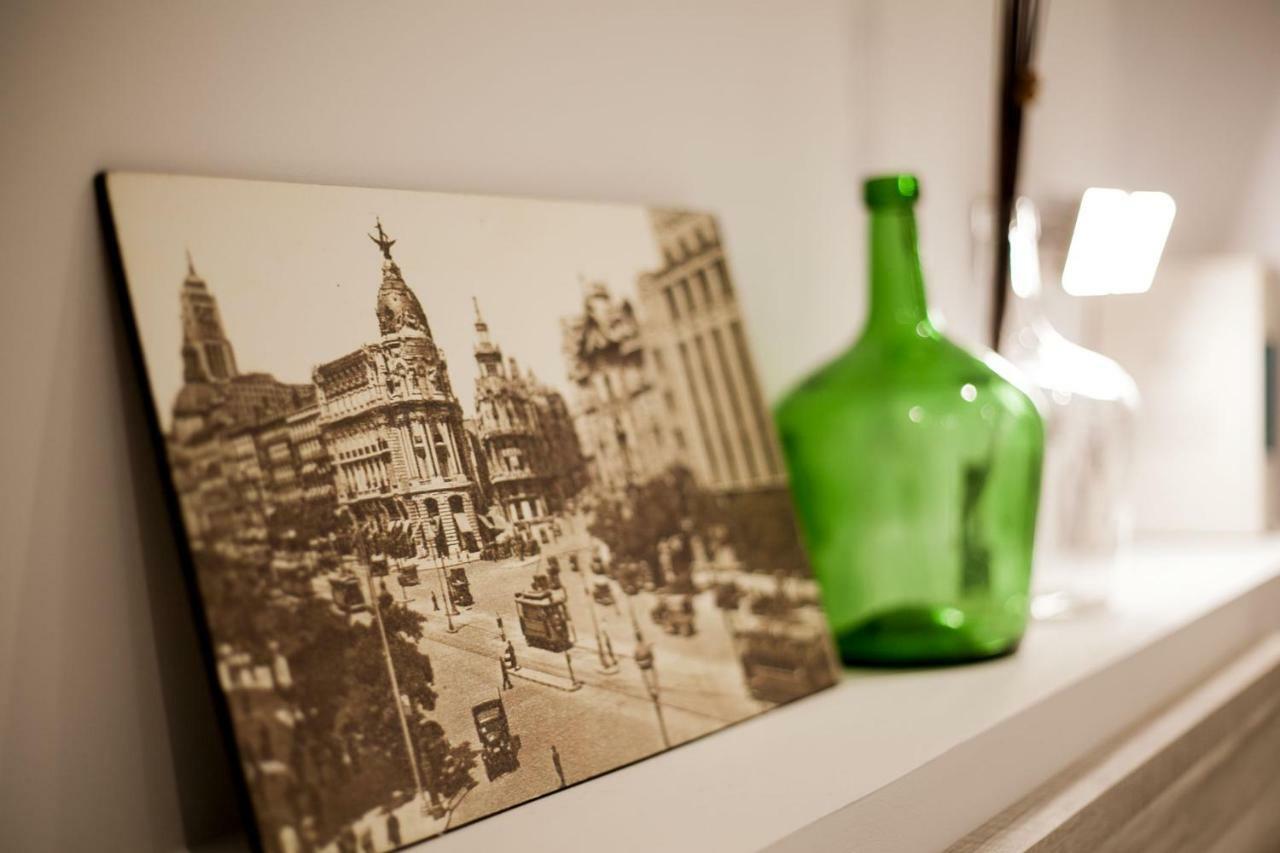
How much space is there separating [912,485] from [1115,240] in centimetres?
63

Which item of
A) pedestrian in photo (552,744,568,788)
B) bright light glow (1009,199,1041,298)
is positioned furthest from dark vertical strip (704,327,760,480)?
bright light glow (1009,199,1041,298)

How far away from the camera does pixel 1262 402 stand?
1252mm

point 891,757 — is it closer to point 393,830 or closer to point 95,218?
point 393,830

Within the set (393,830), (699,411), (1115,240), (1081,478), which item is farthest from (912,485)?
(1115,240)

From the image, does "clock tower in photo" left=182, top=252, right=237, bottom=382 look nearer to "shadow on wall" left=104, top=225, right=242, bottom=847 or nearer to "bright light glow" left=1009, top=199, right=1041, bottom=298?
"shadow on wall" left=104, top=225, right=242, bottom=847

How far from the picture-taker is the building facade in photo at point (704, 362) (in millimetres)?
673

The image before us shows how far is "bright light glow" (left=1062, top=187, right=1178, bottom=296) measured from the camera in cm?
121

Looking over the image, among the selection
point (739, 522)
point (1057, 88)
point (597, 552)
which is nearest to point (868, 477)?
point (739, 522)

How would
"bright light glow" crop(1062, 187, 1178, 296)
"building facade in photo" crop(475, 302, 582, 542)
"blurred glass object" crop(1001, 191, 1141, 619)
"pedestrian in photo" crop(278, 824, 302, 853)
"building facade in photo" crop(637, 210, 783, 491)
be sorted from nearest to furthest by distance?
"pedestrian in photo" crop(278, 824, 302, 853) → "building facade in photo" crop(475, 302, 582, 542) → "building facade in photo" crop(637, 210, 783, 491) → "blurred glass object" crop(1001, 191, 1141, 619) → "bright light glow" crop(1062, 187, 1178, 296)

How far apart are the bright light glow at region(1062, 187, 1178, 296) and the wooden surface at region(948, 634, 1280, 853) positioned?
0.43 metres

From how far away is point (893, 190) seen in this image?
76cm

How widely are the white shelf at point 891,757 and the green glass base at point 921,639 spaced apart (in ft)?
0.04

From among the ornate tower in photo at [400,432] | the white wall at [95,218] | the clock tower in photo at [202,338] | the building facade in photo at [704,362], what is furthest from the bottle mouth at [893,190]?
the clock tower in photo at [202,338]

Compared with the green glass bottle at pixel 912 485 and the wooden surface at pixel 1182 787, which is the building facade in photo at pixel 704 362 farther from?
A: the wooden surface at pixel 1182 787
